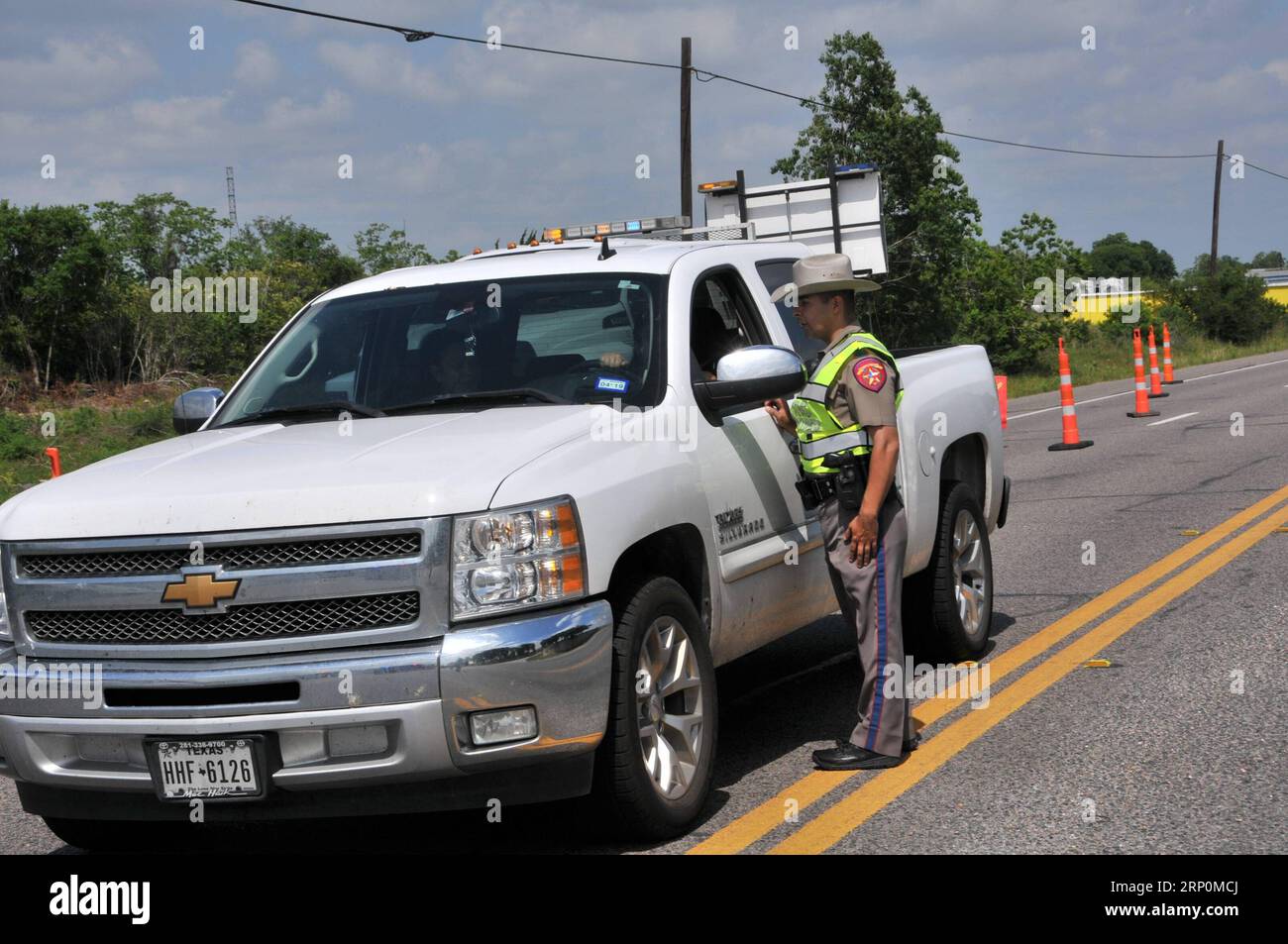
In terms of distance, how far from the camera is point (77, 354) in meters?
36.8

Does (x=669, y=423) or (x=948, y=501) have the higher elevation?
(x=669, y=423)

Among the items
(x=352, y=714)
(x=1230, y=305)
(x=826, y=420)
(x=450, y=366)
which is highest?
(x=1230, y=305)

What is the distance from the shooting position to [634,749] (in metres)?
4.58

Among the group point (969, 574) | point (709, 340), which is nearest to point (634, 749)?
point (709, 340)

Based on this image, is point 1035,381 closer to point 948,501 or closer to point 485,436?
point 948,501

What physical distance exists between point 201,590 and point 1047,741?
3.25m

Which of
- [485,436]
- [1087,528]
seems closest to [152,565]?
Result: [485,436]

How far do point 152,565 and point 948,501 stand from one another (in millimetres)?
3948

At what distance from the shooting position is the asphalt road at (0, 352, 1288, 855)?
15.8 ft

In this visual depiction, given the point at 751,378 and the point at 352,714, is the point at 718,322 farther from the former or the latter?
the point at 352,714

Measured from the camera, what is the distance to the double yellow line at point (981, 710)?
4.87 meters

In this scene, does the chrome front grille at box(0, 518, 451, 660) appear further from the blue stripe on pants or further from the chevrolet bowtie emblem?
the blue stripe on pants
